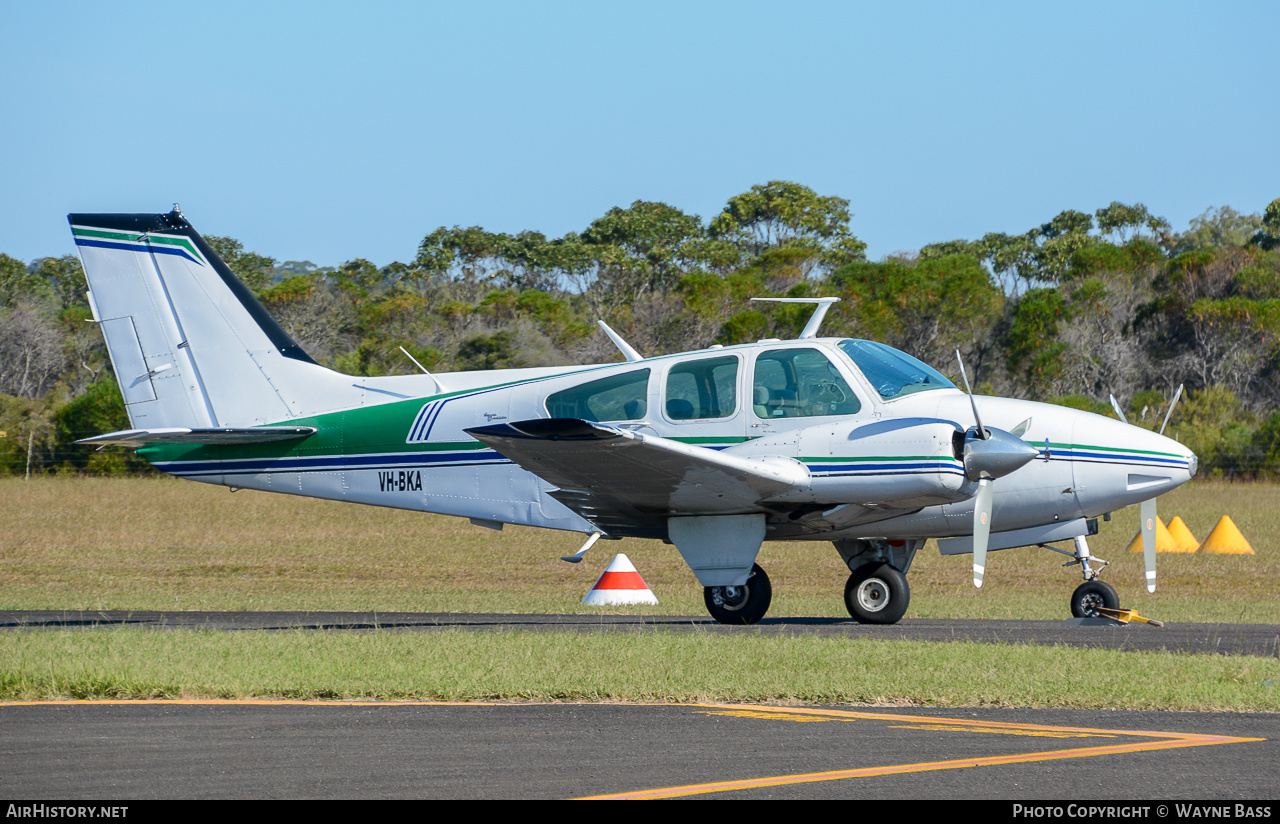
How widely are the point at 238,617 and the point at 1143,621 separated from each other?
961cm

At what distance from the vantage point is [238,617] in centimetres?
1521

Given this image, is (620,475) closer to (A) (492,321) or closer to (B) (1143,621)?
(B) (1143,621)

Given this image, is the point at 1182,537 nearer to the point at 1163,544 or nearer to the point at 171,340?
the point at 1163,544

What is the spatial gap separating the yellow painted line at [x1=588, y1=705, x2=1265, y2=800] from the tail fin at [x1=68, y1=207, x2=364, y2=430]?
351 inches

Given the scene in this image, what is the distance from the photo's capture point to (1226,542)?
1001 inches

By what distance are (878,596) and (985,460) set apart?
1.99 metres

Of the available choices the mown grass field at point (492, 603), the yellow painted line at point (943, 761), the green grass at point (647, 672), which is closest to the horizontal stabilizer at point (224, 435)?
the mown grass field at point (492, 603)

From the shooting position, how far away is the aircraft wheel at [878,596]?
12.9 m

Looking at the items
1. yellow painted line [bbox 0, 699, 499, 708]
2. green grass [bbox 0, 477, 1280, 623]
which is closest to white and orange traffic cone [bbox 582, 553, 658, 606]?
green grass [bbox 0, 477, 1280, 623]

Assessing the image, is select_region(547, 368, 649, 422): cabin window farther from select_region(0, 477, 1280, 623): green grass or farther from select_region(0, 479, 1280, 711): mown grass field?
select_region(0, 477, 1280, 623): green grass

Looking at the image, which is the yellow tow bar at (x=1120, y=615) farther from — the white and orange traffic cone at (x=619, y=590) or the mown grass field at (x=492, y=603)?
the white and orange traffic cone at (x=619, y=590)

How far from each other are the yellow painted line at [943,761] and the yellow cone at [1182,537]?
20.7 metres

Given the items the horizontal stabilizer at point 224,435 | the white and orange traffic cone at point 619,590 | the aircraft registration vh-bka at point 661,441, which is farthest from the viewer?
the white and orange traffic cone at point 619,590
